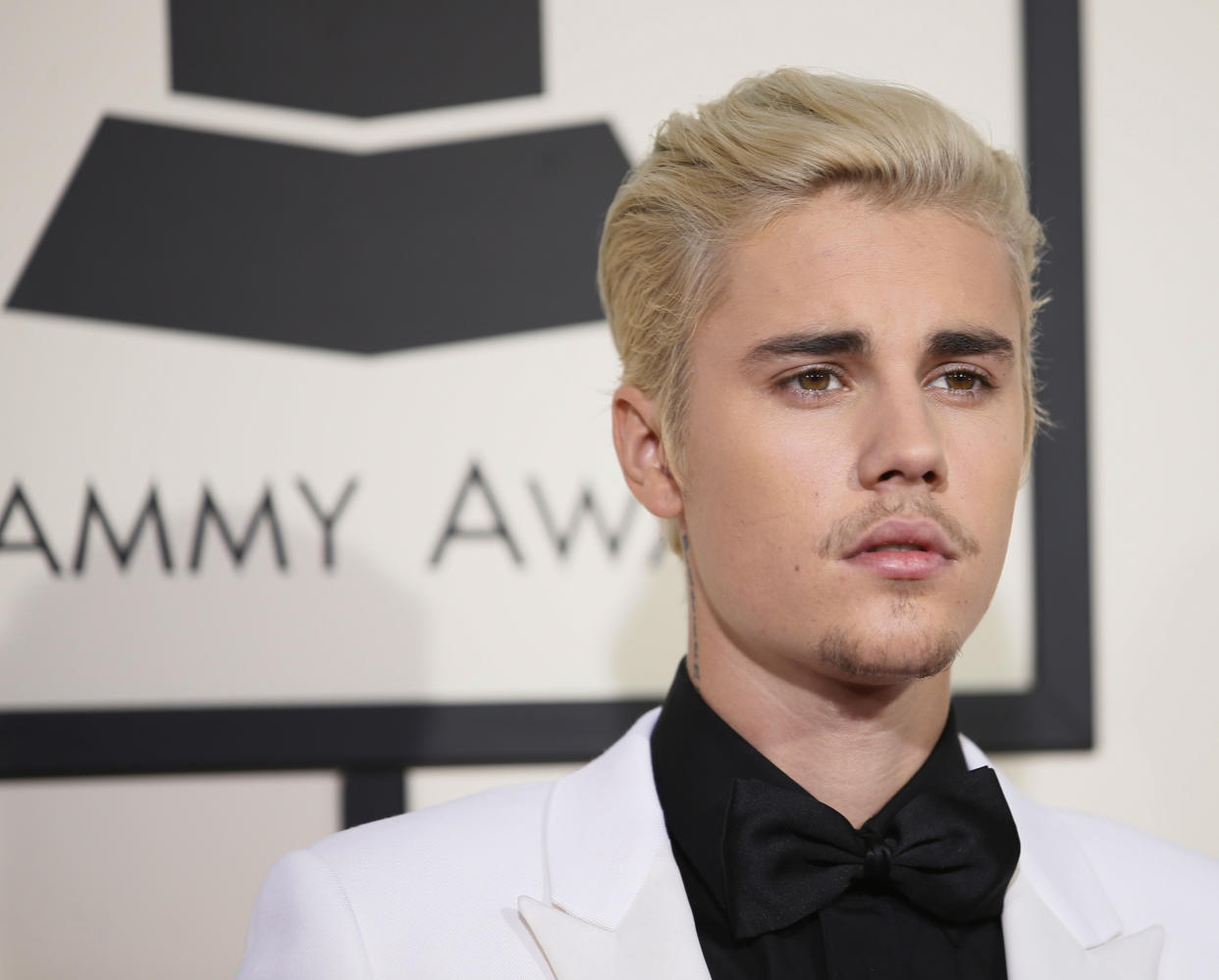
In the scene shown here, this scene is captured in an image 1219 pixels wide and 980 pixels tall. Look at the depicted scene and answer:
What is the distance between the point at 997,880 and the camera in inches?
48.9

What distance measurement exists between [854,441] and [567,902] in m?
0.53

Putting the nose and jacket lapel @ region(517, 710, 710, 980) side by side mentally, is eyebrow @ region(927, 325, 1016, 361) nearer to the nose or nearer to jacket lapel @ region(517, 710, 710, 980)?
the nose

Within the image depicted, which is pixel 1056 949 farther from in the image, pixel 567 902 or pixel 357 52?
pixel 357 52

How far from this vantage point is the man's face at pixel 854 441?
3.88ft

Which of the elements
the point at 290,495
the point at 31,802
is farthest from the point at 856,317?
the point at 31,802

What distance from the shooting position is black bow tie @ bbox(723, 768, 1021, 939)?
3.88 ft

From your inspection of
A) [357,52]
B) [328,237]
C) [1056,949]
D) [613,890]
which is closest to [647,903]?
[613,890]

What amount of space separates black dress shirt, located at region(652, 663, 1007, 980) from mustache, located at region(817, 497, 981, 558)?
24 cm

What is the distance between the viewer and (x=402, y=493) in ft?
6.06

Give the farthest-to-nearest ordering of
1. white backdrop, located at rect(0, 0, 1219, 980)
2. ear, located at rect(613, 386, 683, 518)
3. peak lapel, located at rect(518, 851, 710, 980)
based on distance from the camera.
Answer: white backdrop, located at rect(0, 0, 1219, 980) < ear, located at rect(613, 386, 683, 518) < peak lapel, located at rect(518, 851, 710, 980)

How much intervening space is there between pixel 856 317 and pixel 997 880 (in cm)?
58

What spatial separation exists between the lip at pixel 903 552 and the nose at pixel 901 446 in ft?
0.13

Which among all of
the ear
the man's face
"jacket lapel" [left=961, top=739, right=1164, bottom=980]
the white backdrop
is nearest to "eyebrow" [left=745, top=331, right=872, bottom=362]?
the man's face

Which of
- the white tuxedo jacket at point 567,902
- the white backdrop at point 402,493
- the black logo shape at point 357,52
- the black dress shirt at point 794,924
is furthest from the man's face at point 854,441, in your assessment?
the black logo shape at point 357,52
